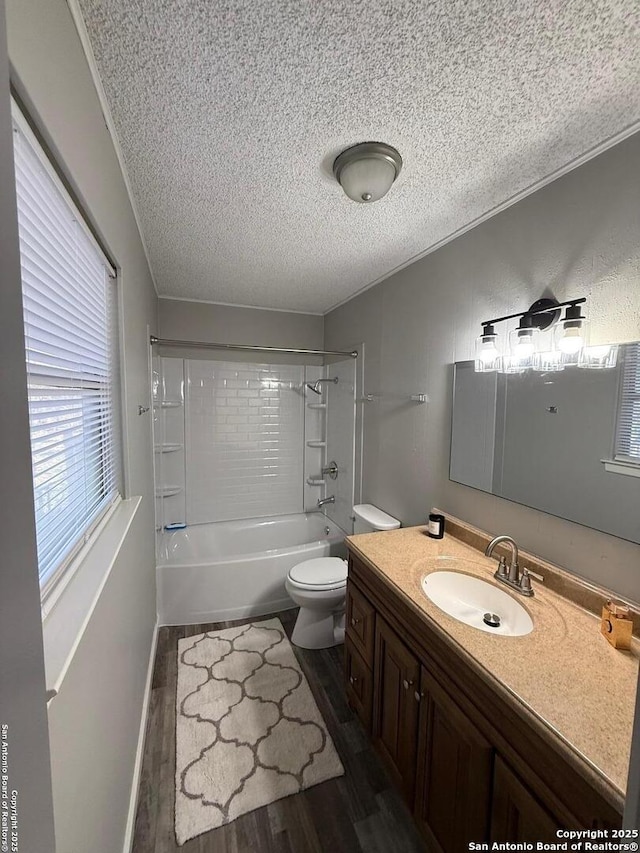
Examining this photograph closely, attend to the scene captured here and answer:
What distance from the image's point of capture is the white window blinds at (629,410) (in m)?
1.08

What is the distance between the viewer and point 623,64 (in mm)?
856

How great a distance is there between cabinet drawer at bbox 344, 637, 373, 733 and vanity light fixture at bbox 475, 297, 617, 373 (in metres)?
1.52

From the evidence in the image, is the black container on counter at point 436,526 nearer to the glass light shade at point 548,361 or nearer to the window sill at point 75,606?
Answer: the glass light shade at point 548,361

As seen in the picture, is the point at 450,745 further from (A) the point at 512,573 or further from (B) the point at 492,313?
(B) the point at 492,313

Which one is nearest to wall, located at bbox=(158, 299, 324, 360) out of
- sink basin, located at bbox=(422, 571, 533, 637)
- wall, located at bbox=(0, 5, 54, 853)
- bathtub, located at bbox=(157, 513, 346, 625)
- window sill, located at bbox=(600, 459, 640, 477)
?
bathtub, located at bbox=(157, 513, 346, 625)

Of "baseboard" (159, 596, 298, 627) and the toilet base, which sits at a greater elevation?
the toilet base

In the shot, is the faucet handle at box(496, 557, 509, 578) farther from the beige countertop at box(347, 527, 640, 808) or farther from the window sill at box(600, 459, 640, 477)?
the window sill at box(600, 459, 640, 477)

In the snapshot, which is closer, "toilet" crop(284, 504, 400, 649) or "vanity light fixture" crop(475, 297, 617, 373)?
"vanity light fixture" crop(475, 297, 617, 373)

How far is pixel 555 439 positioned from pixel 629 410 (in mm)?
258

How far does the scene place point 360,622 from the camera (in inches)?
63.0

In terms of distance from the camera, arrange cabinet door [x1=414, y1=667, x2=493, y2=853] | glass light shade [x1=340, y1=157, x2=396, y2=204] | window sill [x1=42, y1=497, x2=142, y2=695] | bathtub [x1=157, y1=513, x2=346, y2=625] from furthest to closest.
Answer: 1. bathtub [x1=157, y1=513, x2=346, y2=625]
2. glass light shade [x1=340, y1=157, x2=396, y2=204]
3. cabinet door [x1=414, y1=667, x2=493, y2=853]
4. window sill [x1=42, y1=497, x2=142, y2=695]

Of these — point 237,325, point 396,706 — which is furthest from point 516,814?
point 237,325

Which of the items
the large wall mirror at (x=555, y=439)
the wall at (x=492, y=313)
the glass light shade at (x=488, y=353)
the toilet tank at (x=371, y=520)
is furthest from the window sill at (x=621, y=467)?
the toilet tank at (x=371, y=520)

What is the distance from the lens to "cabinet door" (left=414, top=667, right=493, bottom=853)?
91 centimetres
